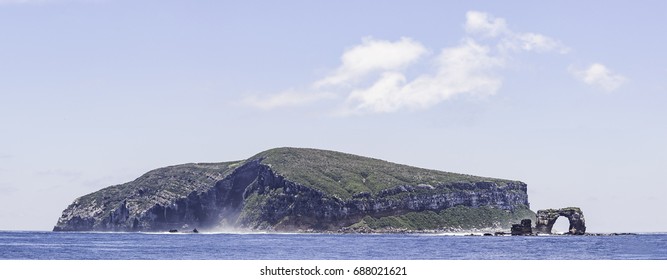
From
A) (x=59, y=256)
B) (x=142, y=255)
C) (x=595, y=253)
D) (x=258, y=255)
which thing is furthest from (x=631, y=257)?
(x=59, y=256)

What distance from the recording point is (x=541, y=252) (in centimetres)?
13988

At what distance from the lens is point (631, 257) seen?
12425 cm

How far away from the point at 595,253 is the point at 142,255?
6907 centimetres

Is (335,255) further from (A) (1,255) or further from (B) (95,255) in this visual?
(A) (1,255)

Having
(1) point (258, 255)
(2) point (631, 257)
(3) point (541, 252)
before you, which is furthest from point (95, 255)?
(2) point (631, 257)
